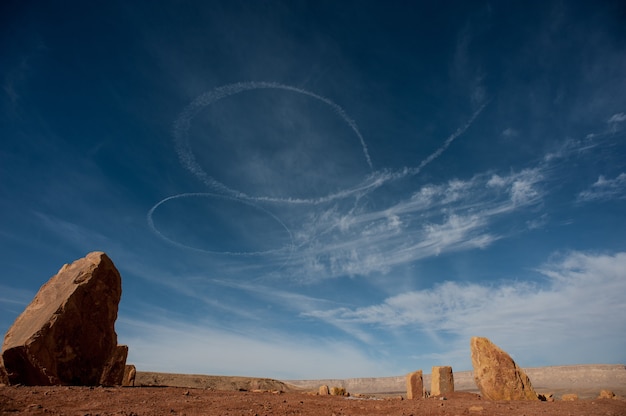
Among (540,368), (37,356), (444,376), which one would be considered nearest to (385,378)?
(540,368)

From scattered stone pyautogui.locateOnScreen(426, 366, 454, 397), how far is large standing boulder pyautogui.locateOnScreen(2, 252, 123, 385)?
15.1 metres

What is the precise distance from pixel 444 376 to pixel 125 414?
1468 cm

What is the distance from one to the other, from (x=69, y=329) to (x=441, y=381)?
16.5 m

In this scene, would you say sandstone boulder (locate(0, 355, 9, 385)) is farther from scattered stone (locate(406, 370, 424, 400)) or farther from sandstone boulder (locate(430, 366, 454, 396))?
sandstone boulder (locate(430, 366, 454, 396))

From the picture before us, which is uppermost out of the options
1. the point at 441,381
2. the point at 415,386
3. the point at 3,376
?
the point at 441,381

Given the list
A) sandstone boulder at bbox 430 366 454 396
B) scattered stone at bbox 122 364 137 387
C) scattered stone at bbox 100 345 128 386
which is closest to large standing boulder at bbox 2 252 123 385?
scattered stone at bbox 100 345 128 386

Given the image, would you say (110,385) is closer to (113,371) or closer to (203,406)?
(113,371)

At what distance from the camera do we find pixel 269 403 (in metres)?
10.6

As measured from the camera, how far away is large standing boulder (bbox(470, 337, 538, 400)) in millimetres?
14766

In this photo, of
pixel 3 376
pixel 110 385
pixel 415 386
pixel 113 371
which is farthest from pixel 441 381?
pixel 3 376

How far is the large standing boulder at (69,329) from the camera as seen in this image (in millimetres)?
11828

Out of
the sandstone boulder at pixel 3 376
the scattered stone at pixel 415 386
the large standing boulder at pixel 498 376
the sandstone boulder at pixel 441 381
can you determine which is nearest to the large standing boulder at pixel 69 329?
the sandstone boulder at pixel 3 376

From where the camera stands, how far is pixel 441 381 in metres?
16.8

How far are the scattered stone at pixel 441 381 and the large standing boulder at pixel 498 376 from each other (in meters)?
1.54
